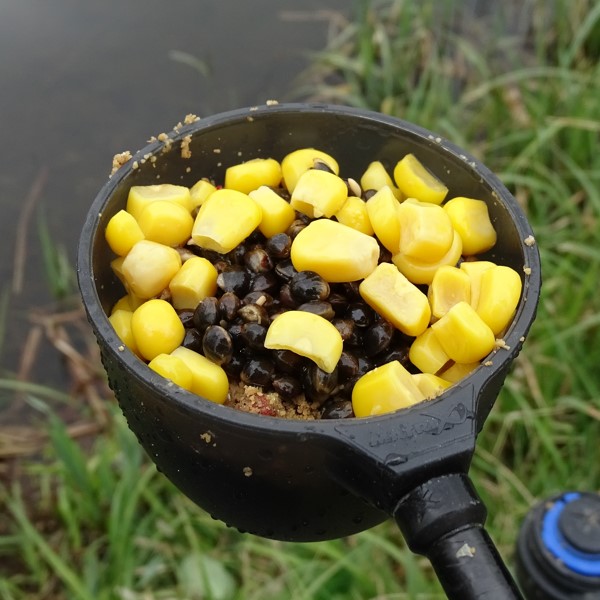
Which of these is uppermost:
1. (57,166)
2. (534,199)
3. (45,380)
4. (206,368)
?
(206,368)

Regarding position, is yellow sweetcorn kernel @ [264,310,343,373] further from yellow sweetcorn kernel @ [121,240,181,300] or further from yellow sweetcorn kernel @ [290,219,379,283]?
yellow sweetcorn kernel @ [121,240,181,300]

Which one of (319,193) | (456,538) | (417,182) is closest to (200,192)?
(319,193)

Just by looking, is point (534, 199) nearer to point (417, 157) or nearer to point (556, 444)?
point (556, 444)

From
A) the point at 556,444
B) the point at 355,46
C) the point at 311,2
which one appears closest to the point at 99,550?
the point at 556,444

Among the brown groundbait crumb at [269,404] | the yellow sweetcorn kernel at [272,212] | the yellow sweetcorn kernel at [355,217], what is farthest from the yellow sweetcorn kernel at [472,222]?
the brown groundbait crumb at [269,404]

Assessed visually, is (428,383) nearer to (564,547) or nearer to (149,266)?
(149,266)

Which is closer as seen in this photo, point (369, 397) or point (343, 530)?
point (369, 397)

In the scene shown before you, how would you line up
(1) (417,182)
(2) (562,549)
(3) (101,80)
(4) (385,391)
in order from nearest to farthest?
(4) (385,391), (1) (417,182), (2) (562,549), (3) (101,80)
